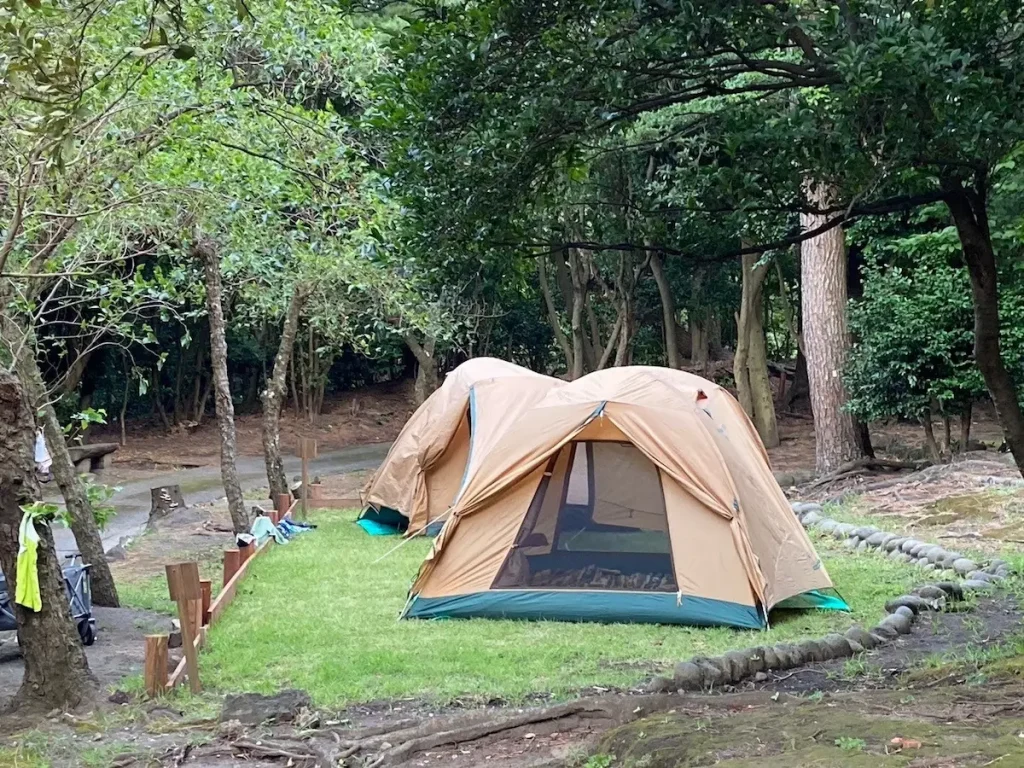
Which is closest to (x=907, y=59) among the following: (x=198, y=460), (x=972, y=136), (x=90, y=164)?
(x=972, y=136)

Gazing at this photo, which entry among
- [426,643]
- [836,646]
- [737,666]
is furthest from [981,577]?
[426,643]

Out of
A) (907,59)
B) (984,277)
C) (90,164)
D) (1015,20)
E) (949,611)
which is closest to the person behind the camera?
(907,59)

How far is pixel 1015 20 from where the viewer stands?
460 centimetres

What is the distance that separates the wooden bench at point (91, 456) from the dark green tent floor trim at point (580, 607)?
45.8ft

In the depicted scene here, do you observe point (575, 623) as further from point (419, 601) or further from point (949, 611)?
point (949, 611)

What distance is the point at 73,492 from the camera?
8734 millimetres

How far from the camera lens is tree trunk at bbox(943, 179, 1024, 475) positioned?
5.41m

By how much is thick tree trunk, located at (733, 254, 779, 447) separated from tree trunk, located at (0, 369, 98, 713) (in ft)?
44.0

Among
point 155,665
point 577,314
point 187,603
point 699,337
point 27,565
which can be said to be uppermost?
point 577,314

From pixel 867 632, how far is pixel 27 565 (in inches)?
200

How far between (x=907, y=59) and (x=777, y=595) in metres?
4.71

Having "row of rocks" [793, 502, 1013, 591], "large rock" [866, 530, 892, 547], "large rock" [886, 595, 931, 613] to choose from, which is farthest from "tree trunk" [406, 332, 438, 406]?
"large rock" [886, 595, 931, 613]

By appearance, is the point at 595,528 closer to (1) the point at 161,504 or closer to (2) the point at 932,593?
(2) the point at 932,593

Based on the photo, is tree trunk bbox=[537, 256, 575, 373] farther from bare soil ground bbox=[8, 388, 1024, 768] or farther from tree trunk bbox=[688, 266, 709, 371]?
bare soil ground bbox=[8, 388, 1024, 768]
